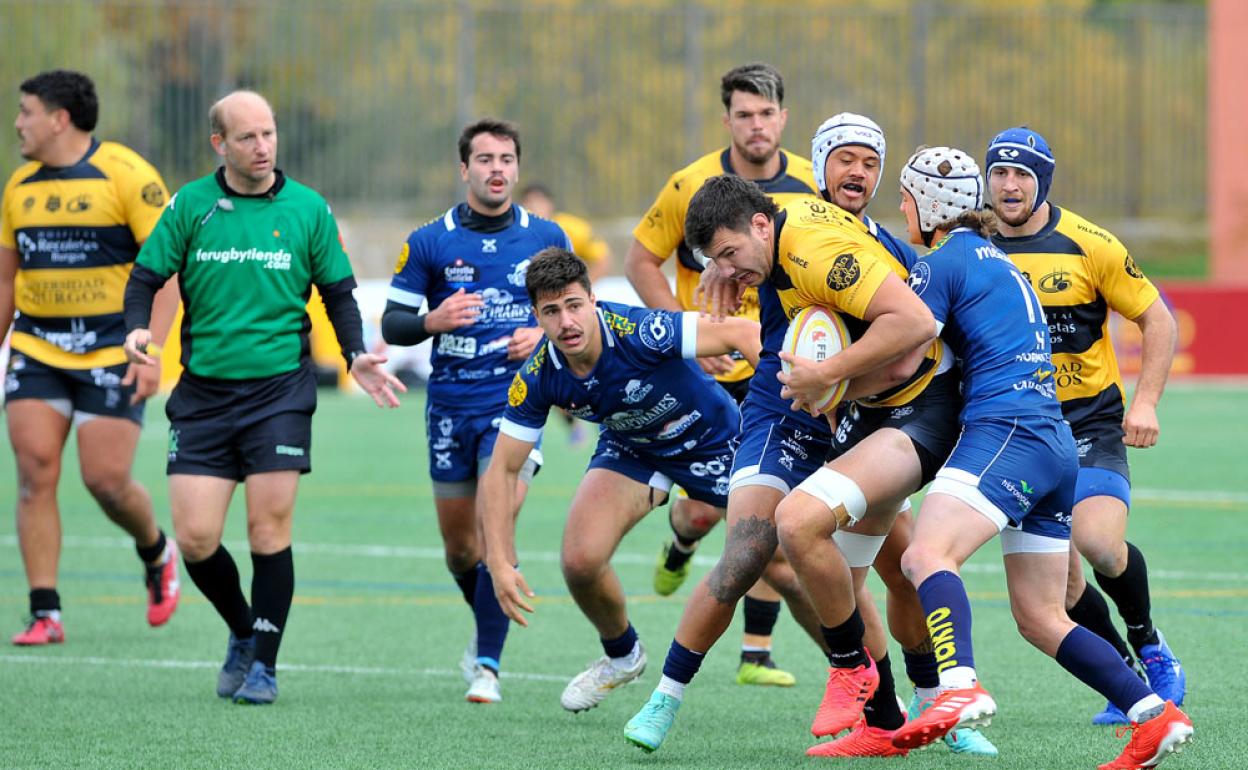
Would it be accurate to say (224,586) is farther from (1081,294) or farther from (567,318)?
(1081,294)

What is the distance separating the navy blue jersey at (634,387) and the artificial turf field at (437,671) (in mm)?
1107

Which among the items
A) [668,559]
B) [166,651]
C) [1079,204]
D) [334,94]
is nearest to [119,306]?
[166,651]

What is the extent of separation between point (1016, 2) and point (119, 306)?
28.8m

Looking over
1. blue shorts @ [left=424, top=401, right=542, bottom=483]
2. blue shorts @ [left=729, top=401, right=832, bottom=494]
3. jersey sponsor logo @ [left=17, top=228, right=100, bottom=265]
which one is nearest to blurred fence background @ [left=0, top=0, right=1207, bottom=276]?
jersey sponsor logo @ [left=17, top=228, right=100, bottom=265]

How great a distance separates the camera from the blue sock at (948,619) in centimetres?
526

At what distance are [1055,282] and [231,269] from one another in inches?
130

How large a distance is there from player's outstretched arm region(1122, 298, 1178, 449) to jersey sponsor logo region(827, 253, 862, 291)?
55.2 inches

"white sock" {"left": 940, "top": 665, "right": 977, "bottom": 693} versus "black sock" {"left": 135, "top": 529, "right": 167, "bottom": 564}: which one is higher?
"white sock" {"left": 940, "top": 665, "right": 977, "bottom": 693}

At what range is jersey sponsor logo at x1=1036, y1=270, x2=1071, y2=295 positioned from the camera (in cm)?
642

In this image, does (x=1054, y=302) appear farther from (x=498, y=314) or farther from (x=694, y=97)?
(x=694, y=97)

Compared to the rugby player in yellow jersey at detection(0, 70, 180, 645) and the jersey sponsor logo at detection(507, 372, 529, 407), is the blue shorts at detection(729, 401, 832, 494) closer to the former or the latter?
the jersey sponsor logo at detection(507, 372, 529, 407)

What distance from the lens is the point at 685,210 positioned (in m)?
7.79

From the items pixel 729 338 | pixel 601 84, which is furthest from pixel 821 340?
pixel 601 84

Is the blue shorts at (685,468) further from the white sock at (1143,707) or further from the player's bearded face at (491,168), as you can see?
the white sock at (1143,707)
